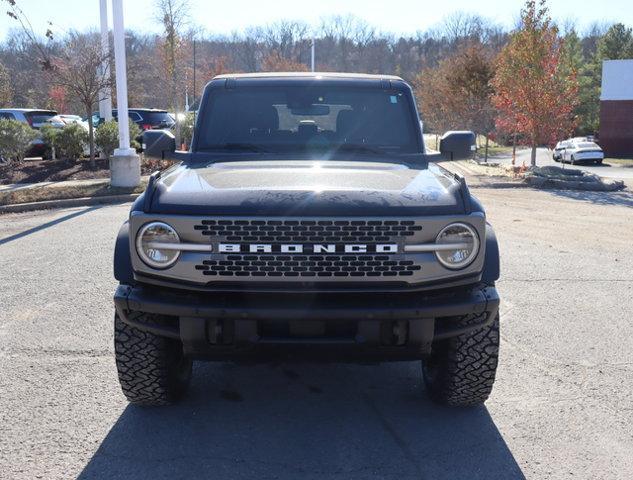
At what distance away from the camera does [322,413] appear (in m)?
3.81

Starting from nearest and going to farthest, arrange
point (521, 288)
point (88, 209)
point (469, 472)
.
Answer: point (469, 472) < point (521, 288) < point (88, 209)

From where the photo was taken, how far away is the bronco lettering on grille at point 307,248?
316 cm

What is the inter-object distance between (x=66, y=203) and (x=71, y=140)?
222 inches

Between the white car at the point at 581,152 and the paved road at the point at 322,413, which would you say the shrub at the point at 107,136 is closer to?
the paved road at the point at 322,413

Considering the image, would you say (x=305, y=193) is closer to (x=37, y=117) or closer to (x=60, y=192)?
(x=60, y=192)

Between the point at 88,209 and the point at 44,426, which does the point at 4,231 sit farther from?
the point at 44,426

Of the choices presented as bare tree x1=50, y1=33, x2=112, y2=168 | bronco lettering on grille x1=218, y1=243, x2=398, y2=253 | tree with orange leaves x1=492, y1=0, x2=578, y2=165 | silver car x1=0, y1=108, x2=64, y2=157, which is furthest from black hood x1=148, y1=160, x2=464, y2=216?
silver car x1=0, y1=108, x2=64, y2=157

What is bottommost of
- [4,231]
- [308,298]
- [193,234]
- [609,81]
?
[4,231]

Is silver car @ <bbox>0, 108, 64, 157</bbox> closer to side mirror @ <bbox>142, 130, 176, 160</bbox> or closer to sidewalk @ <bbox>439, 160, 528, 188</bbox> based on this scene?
sidewalk @ <bbox>439, 160, 528, 188</bbox>

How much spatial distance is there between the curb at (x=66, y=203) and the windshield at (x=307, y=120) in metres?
8.82

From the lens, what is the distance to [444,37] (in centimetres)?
10594

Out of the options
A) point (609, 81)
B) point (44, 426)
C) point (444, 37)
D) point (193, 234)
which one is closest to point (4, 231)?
point (44, 426)

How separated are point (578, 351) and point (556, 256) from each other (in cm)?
356

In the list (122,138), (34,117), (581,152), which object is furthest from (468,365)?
(581,152)
